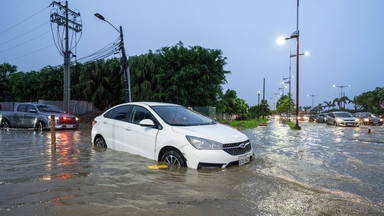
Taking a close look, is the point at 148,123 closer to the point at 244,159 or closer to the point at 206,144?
the point at 206,144

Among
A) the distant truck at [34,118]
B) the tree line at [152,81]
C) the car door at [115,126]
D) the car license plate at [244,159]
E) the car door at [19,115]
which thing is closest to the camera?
the car license plate at [244,159]

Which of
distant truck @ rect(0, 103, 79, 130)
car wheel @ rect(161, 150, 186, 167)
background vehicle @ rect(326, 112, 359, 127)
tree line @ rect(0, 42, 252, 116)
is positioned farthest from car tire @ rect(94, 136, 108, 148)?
background vehicle @ rect(326, 112, 359, 127)

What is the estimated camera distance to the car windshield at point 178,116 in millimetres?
5433

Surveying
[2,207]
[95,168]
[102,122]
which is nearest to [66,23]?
[102,122]

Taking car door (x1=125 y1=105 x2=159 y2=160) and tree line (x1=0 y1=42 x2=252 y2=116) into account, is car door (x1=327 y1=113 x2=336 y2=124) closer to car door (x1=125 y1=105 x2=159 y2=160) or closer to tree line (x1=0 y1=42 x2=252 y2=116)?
tree line (x1=0 y1=42 x2=252 y2=116)

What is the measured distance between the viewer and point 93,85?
29016mm

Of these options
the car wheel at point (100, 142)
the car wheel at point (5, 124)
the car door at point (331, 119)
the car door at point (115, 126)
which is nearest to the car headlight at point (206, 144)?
the car door at point (115, 126)

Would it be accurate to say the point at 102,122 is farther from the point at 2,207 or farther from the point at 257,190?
the point at 257,190

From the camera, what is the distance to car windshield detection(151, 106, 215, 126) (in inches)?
214

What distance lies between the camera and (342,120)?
22875 millimetres

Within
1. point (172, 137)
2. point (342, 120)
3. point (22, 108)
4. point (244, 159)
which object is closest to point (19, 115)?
point (22, 108)

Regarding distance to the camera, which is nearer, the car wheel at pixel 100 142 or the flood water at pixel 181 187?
the flood water at pixel 181 187

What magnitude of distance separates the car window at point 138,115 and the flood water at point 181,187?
0.82 m

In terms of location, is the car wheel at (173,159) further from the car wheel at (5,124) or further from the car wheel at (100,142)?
the car wheel at (5,124)
